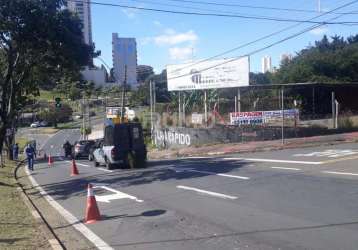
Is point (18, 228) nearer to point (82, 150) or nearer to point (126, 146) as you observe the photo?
point (126, 146)

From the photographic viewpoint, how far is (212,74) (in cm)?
4312

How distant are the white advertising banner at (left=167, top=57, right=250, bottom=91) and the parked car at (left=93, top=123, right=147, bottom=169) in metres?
17.4

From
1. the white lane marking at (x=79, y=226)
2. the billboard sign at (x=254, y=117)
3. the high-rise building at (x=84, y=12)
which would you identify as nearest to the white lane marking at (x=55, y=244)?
the white lane marking at (x=79, y=226)

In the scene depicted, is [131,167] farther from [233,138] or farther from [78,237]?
[78,237]

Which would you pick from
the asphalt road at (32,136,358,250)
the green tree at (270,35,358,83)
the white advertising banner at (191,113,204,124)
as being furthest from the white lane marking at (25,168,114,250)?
the green tree at (270,35,358,83)

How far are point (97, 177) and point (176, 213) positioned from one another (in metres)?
10.8

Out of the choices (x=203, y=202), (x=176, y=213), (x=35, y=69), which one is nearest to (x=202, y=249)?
(x=176, y=213)

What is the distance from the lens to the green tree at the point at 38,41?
18688 mm

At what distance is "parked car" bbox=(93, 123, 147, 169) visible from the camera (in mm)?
25328

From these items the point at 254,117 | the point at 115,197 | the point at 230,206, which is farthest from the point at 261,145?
the point at 230,206

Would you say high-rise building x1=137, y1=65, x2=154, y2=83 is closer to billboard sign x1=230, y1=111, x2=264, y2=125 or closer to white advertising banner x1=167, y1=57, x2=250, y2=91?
white advertising banner x1=167, y1=57, x2=250, y2=91

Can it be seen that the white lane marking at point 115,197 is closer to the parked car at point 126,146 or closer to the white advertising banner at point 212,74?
the parked car at point 126,146

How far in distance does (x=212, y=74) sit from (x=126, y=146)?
745 inches

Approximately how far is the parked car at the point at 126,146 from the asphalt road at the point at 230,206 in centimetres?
412
